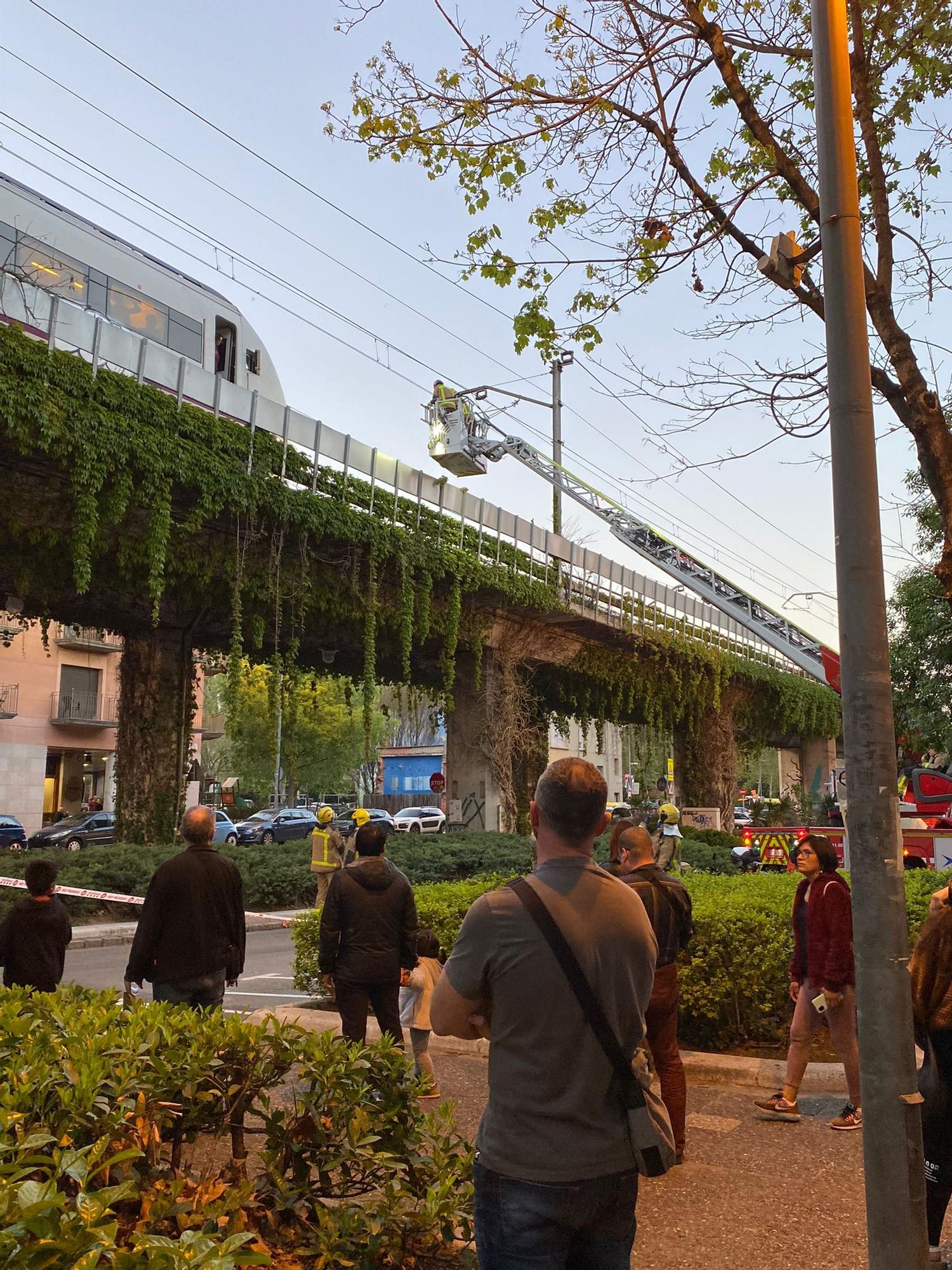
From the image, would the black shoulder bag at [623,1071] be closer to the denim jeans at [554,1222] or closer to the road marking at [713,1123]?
the denim jeans at [554,1222]

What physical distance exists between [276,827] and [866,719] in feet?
136

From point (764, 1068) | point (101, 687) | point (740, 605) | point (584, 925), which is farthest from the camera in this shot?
point (101, 687)

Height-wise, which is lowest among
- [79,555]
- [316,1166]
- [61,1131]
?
[316,1166]

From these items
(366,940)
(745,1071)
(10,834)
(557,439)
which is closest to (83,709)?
(10,834)

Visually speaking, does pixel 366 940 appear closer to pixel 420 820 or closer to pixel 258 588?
pixel 258 588

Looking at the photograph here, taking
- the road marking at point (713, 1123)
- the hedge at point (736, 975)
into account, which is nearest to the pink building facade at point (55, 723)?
the hedge at point (736, 975)

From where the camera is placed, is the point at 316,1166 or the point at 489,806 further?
the point at 489,806

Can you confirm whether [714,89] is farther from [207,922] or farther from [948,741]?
[948,741]

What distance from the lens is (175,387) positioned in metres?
16.7

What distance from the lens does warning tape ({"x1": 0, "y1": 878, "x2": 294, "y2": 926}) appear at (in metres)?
13.9

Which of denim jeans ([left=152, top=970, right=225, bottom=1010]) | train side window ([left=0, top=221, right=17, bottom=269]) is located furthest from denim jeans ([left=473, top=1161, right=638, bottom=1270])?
train side window ([left=0, top=221, right=17, bottom=269])

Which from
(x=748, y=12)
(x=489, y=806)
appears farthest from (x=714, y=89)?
(x=489, y=806)

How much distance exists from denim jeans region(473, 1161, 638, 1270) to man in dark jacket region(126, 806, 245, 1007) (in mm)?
3737

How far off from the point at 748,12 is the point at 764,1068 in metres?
8.67
